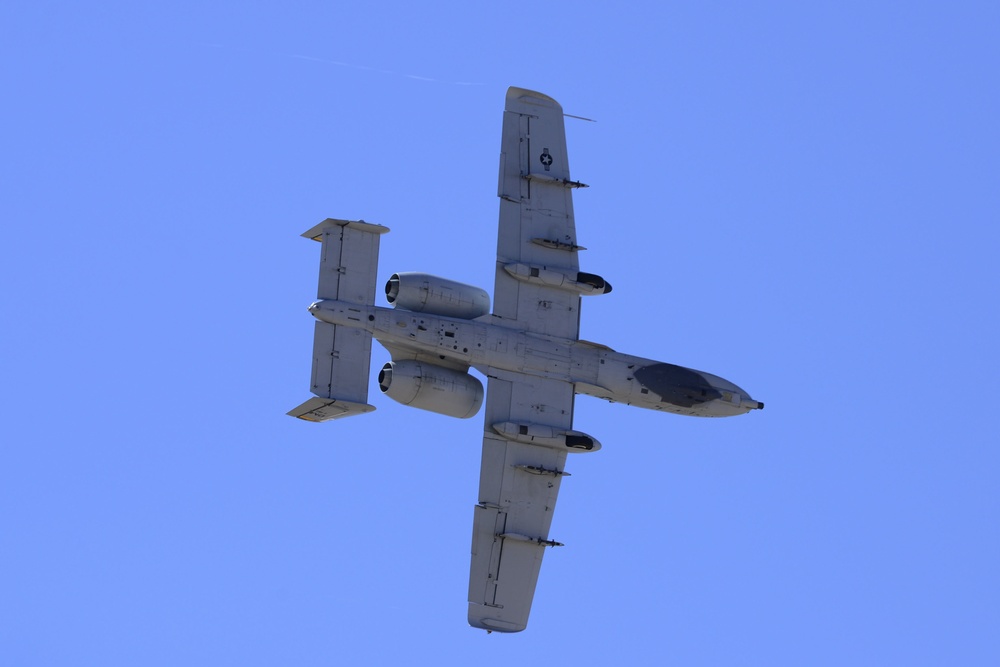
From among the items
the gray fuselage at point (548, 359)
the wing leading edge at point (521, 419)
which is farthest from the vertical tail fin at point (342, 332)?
the wing leading edge at point (521, 419)

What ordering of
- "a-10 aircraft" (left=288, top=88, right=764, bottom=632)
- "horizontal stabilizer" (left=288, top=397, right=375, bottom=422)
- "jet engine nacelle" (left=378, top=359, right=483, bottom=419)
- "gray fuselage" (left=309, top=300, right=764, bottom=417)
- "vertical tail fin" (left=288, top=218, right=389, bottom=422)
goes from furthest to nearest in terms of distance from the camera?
1. "jet engine nacelle" (left=378, top=359, right=483, bottom=419)
2. "gray fuselage" (left=309, top=300, right=764, bottom=417)
3. "a-10 aircraft" (left=288, top=88, right=764, bottom=632)
4. "vertical tail fin" (left=288, top=218, right=389, bottom=422)
5. "horizontal stabilizer" (left=288, top=397, right=375, bottom=422)

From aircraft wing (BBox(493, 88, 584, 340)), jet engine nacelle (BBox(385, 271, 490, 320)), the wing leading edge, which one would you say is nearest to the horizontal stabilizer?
jet engine nacelle (BBox(385, 271, 490, 320))

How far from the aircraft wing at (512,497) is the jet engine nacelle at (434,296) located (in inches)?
74.4

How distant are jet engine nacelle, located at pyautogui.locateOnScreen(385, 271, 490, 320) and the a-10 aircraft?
0.04 metres

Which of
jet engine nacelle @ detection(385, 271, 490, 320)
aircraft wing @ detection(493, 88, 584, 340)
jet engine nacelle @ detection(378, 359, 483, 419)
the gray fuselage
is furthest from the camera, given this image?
aircraft wing @ detection(493, 88, 584, 340)

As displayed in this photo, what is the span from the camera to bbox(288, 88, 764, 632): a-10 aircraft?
186 feet

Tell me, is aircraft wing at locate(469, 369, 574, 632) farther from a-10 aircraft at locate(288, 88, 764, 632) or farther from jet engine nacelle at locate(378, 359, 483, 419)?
jet engine nacelle at locate(378, 359, 483, 419)

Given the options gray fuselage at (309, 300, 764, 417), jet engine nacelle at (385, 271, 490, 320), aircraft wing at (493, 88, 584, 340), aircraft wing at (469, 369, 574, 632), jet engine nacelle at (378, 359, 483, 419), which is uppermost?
aircraft wing at (493, 88, 584, 340)

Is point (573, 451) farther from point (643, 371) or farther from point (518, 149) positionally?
point (518, 149)

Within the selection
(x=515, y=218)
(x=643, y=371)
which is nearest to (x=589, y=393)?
(x=643, y=371)

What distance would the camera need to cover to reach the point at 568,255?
195ft

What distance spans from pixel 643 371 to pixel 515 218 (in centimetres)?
559

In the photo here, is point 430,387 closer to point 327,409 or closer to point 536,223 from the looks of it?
point 327,409

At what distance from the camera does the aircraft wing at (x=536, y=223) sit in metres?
58.6
